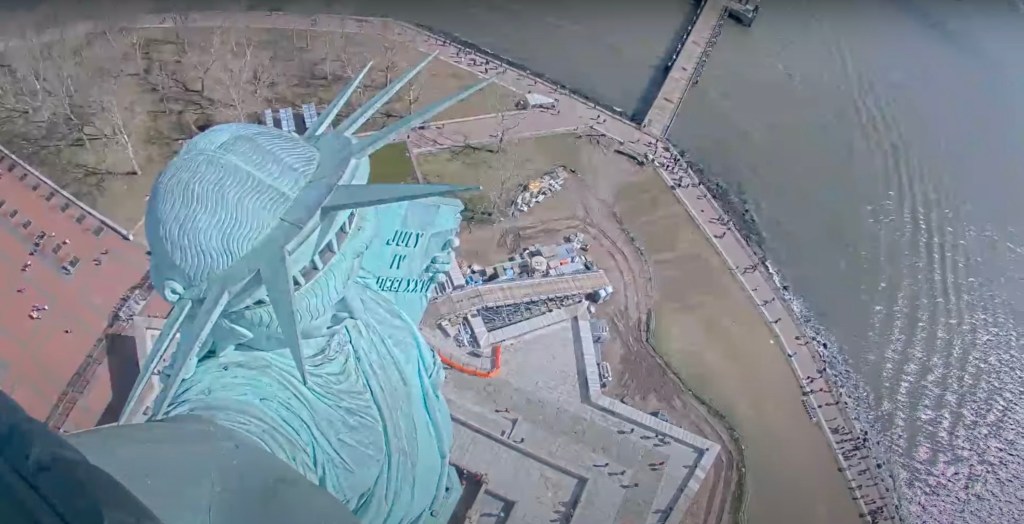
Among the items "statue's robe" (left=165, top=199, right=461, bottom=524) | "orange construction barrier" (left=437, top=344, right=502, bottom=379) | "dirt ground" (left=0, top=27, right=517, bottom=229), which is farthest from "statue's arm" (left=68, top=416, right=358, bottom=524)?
"dirt ground" (left=0, top=27, right=517, bottom=229)

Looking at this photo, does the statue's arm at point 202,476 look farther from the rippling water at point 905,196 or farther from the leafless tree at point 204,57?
the leafless tree at point 204,57

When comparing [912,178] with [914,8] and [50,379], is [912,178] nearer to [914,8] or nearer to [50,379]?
[914,8]

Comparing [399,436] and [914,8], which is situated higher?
[914,8]

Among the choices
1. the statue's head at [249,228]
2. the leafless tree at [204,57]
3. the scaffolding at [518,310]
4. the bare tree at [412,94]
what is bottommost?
the scaffolding at [518,310]

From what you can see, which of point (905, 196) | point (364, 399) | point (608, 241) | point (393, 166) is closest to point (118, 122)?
point (393, 166)

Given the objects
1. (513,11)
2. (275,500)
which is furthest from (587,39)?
(275,500)

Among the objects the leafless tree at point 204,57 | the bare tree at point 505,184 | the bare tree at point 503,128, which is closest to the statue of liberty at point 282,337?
the bare tree at point 505,184
